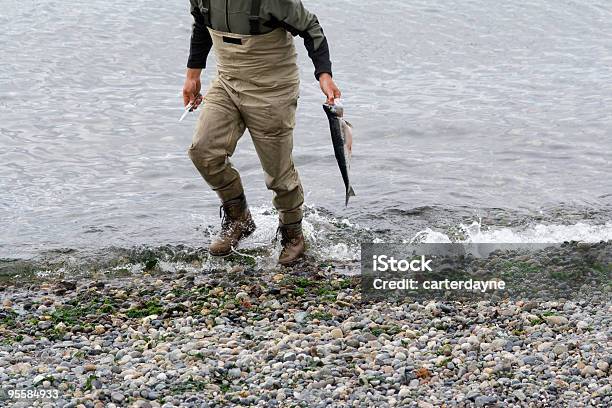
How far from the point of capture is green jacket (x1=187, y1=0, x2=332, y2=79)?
308 inches

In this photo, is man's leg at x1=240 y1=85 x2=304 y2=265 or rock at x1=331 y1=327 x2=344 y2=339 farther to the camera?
man's leg at x1=240 y1=85 x2=304 y2=265

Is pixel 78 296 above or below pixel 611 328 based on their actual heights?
below

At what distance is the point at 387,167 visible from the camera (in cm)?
1239

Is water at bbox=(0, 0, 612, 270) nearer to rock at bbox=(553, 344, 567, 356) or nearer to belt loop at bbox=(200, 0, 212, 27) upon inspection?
belt loop at bbox=(200, 0, 212, 27)

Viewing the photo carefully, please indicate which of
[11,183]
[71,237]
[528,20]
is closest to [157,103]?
[11,183]

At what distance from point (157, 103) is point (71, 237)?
5.53 metres

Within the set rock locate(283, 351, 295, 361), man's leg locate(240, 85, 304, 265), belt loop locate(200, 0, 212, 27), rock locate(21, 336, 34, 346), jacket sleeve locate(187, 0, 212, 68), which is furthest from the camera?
jacket sleeve locate(187, 0, 212, 68)

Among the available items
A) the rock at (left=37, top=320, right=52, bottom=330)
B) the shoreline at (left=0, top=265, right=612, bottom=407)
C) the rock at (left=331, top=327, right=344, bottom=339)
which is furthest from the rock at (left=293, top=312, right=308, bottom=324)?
the rock at (left=37, top=320, right=52, bottom=330)

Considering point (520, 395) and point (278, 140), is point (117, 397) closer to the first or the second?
point (520, 395)

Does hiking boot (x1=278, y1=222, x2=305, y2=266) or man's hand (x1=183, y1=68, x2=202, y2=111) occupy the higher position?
man's hand (x1=183, y1=68, x2=202, y2=111)

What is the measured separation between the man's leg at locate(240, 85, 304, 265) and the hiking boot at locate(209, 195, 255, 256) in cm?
41

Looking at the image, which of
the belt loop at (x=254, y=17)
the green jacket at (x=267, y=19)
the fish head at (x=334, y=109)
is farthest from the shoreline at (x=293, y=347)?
the belt loop at (x=254, y=17)

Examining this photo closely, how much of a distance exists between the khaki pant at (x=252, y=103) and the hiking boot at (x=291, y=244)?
0.61 meters

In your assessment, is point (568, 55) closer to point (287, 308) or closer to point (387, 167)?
point (387, 167)
